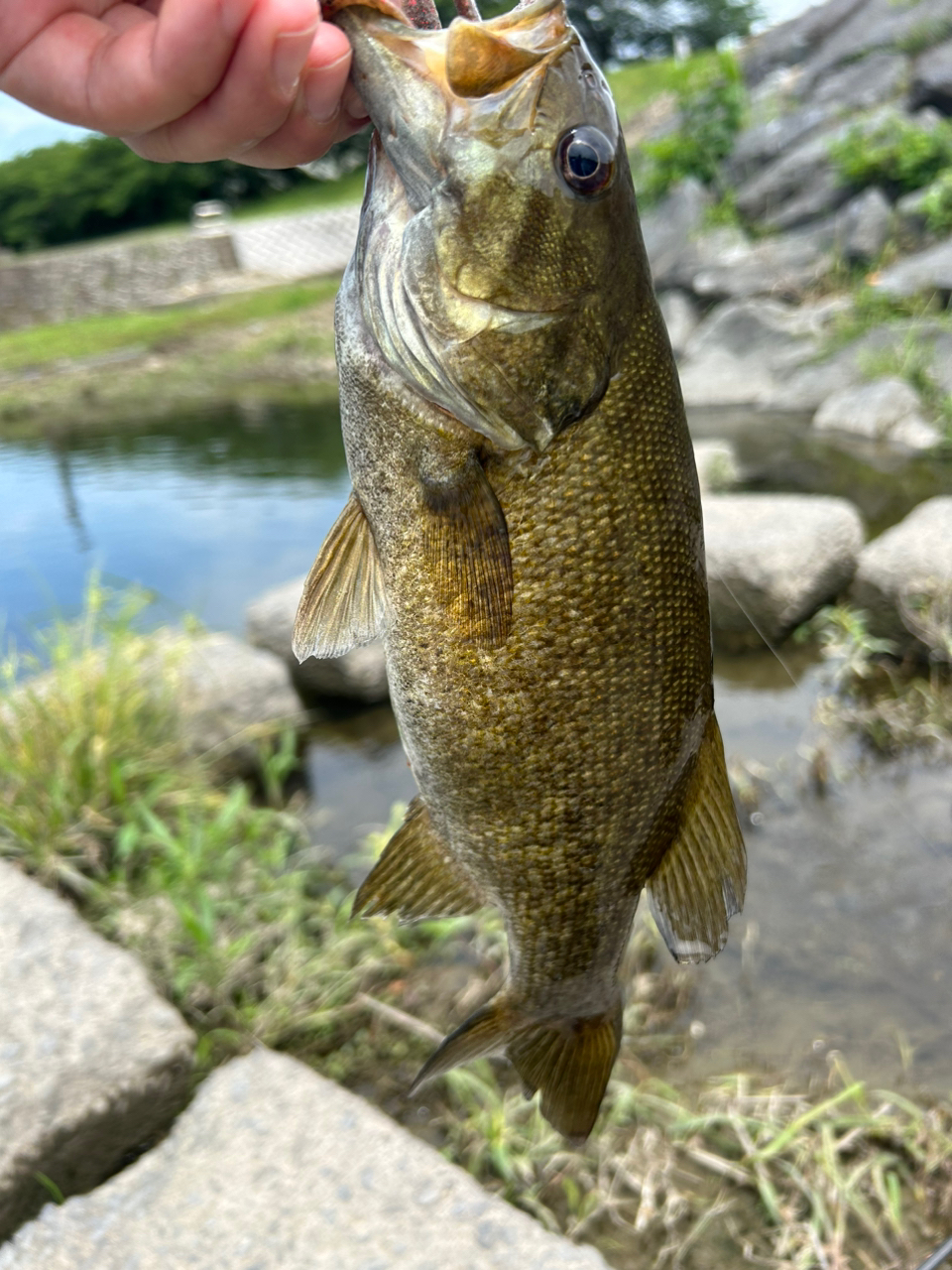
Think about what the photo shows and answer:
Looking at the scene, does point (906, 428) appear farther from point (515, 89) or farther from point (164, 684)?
point (515, 89)

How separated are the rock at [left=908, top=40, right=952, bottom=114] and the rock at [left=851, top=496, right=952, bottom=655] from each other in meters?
12.5

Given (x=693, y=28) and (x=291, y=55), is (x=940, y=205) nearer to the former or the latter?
(x=291, y=55)

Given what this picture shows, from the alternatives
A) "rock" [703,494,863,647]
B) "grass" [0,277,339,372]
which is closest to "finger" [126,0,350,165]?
"rock" [703,494,863,647]

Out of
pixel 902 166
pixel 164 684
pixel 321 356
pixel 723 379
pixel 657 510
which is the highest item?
pixel 657 510

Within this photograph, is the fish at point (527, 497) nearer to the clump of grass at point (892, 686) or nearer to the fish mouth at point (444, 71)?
the fish mouth at point (444, 71)

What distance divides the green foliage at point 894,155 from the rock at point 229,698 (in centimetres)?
1323

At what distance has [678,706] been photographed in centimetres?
153

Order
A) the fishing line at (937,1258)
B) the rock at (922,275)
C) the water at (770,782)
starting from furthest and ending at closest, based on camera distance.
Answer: the rock at (922,275)
the water at (770,782)
the fishing line at (937,1258)

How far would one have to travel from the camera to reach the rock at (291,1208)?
2594 millimetres

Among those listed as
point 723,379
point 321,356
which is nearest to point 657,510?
point 723,379

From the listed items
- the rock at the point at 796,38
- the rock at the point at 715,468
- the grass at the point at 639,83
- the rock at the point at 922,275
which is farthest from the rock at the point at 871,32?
the rock at the point at 715,468

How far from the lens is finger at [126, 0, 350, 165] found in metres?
1.30

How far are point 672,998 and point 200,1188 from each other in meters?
1.95

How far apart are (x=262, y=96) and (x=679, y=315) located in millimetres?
14924
